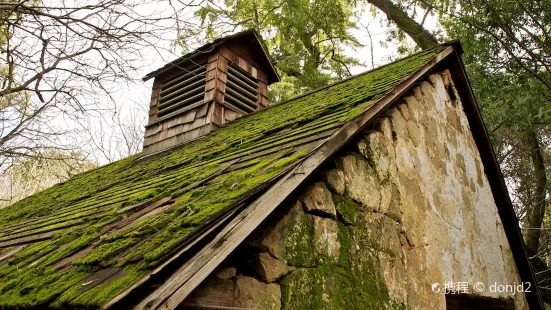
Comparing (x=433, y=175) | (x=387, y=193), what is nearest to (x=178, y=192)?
(x=387, y=193)

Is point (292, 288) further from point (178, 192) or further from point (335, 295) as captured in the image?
point (178, 192)

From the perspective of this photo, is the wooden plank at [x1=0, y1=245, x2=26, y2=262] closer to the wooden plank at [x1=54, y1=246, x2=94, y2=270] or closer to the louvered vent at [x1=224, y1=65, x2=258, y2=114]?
the wooden plank at [x1=54, y1=246, x2=94, y2=270]

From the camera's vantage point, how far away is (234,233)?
188 cm

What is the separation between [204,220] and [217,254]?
265 millimetres

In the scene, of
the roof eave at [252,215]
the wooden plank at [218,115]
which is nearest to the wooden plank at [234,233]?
the roof eave at [252,215]

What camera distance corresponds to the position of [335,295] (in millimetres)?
2449

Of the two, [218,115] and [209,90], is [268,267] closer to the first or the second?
[218,115]

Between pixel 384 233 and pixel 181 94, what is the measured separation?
5.64 metres

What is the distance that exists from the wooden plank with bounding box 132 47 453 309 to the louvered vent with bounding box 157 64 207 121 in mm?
Answer: 4830

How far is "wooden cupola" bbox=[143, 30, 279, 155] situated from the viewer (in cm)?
695

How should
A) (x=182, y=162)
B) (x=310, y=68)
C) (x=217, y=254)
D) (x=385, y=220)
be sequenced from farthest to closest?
(x=310, y=68)
(x=182, y=162)
(x=385, y=220)
(x=217, y=254)

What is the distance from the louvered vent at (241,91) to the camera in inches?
288

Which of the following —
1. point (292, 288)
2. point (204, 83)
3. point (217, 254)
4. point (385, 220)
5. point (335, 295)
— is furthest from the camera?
point (204, 83)

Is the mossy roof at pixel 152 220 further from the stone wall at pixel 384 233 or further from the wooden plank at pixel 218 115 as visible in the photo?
the wooden plank at pixel 218 115
